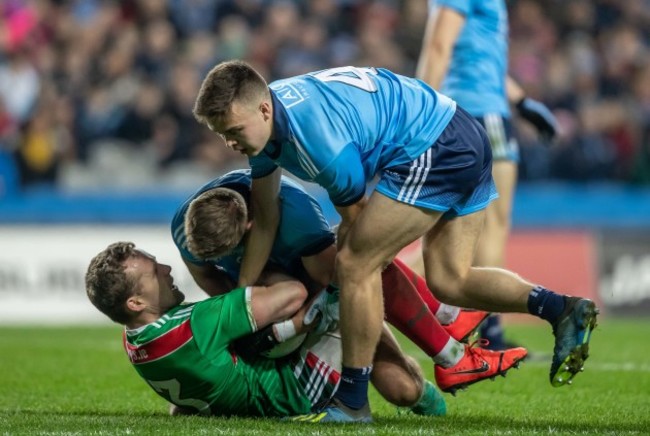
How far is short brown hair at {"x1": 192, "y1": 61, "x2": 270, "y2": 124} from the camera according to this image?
528 cm

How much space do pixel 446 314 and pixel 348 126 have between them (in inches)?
60.8

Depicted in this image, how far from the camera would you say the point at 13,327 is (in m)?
12.2

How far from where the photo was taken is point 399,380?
596 cm

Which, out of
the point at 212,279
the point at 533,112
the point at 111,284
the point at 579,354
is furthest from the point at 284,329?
the point at 533,112

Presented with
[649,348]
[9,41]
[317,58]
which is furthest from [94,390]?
[9,41]

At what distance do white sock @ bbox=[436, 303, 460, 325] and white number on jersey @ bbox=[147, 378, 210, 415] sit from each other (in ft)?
4.49

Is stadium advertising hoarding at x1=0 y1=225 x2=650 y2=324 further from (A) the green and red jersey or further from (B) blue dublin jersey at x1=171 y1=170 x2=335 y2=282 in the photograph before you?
(A) the green and red jersey

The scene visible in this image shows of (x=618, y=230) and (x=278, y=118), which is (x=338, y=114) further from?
(x=618, y=230)

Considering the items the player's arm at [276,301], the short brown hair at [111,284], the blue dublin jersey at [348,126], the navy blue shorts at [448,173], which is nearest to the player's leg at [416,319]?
the navy blue shorts at [448,173]

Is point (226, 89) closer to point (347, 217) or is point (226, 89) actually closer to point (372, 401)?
point (347, 217)

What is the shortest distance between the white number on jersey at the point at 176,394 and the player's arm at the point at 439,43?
2.81 metres

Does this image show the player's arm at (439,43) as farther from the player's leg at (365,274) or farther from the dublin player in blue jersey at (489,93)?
the player's leg at (365,274)

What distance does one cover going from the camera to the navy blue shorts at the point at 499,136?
834cm

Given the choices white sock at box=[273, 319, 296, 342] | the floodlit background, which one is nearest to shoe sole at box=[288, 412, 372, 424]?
white sock at box=[273, 319, 296, 342]
